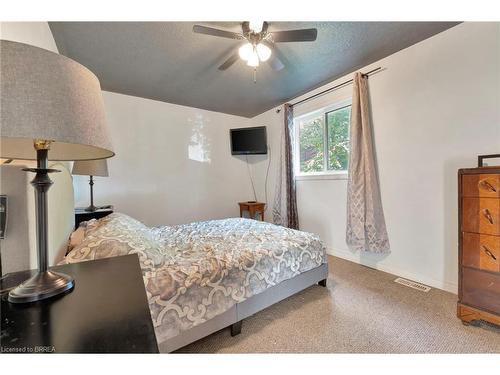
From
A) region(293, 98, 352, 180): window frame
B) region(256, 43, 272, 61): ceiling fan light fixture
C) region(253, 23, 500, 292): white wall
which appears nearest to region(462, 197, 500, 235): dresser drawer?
region(253, 23, 500, 292): white wall

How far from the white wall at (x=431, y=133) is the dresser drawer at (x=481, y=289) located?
55 centimetres

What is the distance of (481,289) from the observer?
146 centimetres

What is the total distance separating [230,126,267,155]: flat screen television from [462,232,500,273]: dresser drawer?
9.89 feet

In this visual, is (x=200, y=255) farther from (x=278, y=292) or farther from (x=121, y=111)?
(x=121, y=111)

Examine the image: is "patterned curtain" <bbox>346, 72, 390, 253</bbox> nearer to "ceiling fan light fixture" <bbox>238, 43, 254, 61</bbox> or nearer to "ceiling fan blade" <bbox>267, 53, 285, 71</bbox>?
"ceiling fan blade" <bbox>267, 53, 285, 71</bbox>

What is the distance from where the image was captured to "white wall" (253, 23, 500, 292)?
5.88 ft

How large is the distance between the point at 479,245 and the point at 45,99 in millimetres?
2385

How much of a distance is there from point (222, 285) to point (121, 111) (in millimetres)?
2977

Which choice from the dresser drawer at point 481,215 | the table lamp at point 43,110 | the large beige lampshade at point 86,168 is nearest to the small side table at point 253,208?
the large beige lampshade at point 86,168

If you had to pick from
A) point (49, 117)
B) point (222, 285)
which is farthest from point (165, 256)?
point (49, 117)

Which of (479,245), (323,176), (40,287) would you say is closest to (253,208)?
(323,176)

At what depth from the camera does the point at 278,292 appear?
1755mm

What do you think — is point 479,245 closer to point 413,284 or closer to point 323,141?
point 413,284
